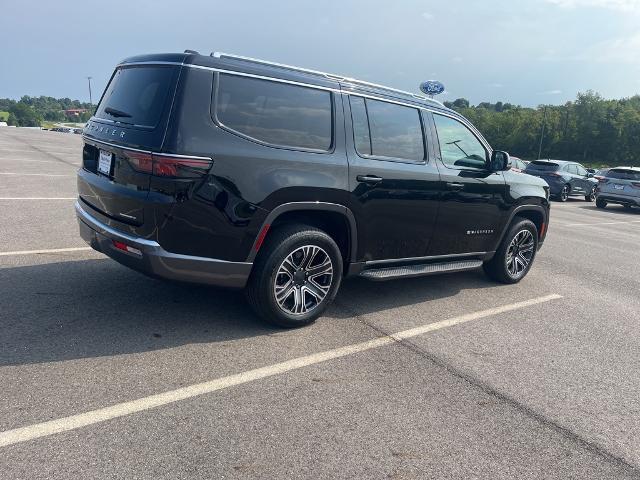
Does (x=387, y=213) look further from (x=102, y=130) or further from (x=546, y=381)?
(x=102, y=130)

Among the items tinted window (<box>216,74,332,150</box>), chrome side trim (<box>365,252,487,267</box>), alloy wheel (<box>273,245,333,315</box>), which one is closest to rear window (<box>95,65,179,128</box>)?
tinted window (<box>216,74,332,150</box>)

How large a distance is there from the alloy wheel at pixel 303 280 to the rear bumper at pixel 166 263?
347 mm

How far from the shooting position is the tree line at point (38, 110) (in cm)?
8956

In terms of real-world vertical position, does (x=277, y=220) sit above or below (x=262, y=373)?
above

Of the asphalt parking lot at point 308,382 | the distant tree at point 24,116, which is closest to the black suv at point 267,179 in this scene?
the asphalt parking lot at point 308,382

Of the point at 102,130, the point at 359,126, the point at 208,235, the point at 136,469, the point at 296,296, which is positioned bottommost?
the point at 136,469

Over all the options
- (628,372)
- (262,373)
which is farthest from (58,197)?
(628,372)

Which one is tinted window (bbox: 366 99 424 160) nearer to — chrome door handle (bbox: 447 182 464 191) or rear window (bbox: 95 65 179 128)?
chrome door handle (bbox: 447 182 464 191)

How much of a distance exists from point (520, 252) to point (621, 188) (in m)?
14.4

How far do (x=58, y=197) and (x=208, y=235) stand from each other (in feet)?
24.6

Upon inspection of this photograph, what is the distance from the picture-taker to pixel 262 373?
3455 millimetres

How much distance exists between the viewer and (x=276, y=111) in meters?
3.99

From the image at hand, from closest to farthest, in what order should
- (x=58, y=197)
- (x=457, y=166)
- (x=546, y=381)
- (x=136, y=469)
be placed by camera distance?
(x=136, y=469) < (x=546, y=381) < (x=457, y=166) < (x=58, y=197)

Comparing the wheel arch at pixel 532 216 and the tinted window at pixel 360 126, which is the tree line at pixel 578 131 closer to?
the wheel arch at pixel 532 216
